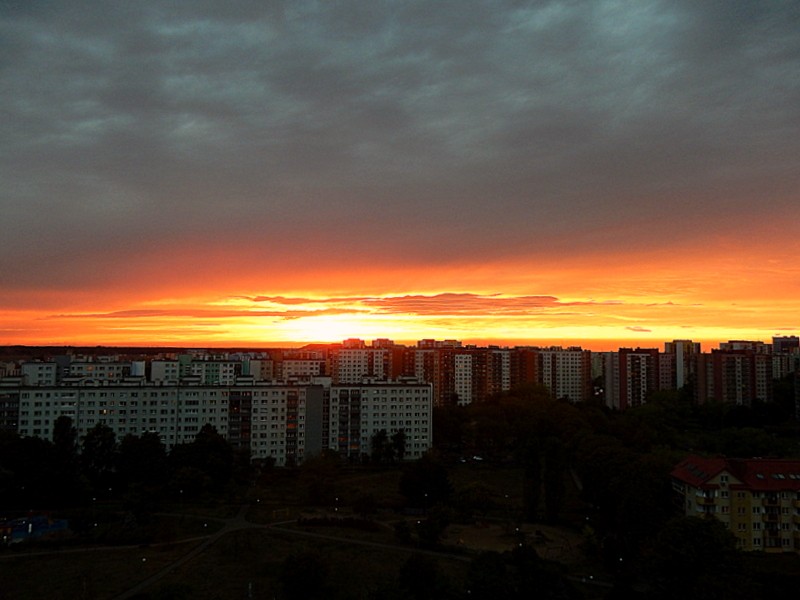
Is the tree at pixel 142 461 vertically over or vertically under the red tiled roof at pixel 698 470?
under

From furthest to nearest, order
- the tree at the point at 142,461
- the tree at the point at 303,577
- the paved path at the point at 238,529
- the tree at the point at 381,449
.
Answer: the tree at the point at 381,449, the tree at the point at 142,461, the paved path at the point at 238,529, the tree at the point at 303,577

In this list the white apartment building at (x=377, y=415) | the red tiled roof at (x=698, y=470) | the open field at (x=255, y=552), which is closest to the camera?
the open field at (x=255, y=552)

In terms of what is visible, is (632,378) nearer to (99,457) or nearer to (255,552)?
(99,457)

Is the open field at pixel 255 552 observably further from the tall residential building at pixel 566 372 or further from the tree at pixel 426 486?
the tall residential building at pixel 566 372

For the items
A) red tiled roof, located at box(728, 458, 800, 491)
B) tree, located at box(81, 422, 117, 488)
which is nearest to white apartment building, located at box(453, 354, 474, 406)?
tree, located at box(81, 422, 117, 488)

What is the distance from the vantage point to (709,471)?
82.9 ft

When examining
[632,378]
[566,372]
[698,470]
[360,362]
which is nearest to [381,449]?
[698,470]

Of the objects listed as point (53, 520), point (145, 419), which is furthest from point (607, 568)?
point (145, 419)

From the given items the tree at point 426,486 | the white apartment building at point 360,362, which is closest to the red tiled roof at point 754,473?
the tree at point 426,486

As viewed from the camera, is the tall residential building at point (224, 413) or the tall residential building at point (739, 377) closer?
the tall residential building at point (224, 413)

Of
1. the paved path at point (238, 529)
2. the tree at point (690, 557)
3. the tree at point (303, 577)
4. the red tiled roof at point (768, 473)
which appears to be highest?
the red tiled roof at point (768, 473)

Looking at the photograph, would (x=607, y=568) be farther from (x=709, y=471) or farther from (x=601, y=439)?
(x=601, y=439)

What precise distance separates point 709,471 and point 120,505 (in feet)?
94.8

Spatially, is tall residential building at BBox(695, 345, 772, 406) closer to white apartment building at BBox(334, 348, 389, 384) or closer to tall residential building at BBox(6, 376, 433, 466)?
white apartment building at BBox(334, 348, 389, 384)
